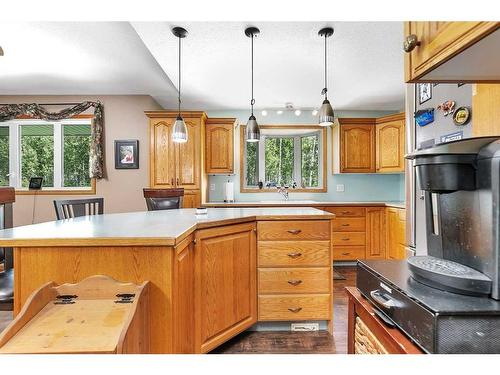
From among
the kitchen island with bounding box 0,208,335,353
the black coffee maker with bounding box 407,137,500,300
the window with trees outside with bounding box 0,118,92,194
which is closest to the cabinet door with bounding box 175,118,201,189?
the window with trees outside with bounding box 0,118,92,194

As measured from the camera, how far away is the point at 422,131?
63.3 inches

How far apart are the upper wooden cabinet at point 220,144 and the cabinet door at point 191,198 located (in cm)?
48

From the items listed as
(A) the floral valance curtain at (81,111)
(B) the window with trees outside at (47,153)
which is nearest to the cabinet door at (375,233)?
(A) the floral valance curtain at (81,111)

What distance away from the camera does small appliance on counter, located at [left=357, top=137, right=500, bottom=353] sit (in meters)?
0.49

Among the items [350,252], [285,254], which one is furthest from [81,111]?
[350,252]

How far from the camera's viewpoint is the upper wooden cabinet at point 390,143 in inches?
153

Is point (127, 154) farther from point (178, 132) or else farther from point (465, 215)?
point (465, 215)

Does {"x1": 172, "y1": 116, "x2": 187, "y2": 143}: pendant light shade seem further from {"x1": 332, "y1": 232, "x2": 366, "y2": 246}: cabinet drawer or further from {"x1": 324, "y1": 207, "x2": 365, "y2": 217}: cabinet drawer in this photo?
{"x1": 332, "y1": 232, "x2": 366, "y2": 246}: cabinet drawer

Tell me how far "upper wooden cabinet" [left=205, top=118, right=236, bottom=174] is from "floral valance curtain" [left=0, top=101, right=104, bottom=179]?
5.27ft

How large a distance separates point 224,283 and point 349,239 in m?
2.69

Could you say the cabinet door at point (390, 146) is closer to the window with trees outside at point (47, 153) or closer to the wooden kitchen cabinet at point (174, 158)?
the wooden kitchen cabinet at point (174, 158)
